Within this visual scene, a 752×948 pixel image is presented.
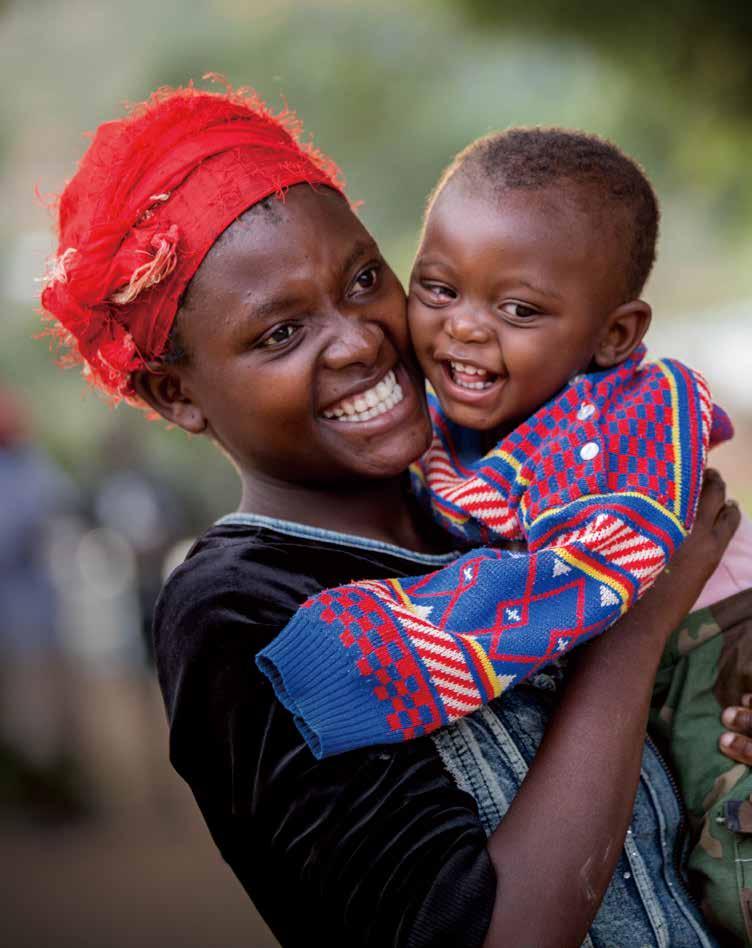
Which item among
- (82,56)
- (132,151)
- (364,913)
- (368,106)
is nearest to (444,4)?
(368,106)

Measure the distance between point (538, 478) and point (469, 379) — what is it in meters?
0.33

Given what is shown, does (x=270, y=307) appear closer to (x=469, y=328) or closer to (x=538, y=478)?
(x=469, y=328)

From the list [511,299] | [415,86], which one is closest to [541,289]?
[511,299]

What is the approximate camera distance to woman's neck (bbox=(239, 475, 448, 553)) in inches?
80.0

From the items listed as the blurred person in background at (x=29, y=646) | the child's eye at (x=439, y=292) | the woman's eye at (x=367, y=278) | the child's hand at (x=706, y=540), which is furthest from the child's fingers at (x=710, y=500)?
the blurred person in background at (x=29, y=646)

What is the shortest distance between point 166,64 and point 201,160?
425cm

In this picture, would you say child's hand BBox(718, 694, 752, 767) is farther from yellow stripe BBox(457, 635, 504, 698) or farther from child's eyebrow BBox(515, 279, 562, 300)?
child's eyebrow BBox(515, 279, 562, 300)

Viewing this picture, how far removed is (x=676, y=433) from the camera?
1743mm

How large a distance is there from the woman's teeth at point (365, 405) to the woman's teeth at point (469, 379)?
5.4 inches

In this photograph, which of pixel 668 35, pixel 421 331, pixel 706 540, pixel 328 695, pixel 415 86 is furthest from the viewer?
pixel 415 86

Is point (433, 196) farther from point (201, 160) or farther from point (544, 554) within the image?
point (544, 554)

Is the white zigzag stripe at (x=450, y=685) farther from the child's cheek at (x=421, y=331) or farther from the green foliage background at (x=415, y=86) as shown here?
the green foliage background at (x=415, y=86)

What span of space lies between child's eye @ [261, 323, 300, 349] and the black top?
37 cm

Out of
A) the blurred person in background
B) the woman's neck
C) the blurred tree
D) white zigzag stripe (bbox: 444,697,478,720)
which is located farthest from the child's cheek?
the blurred person in background
